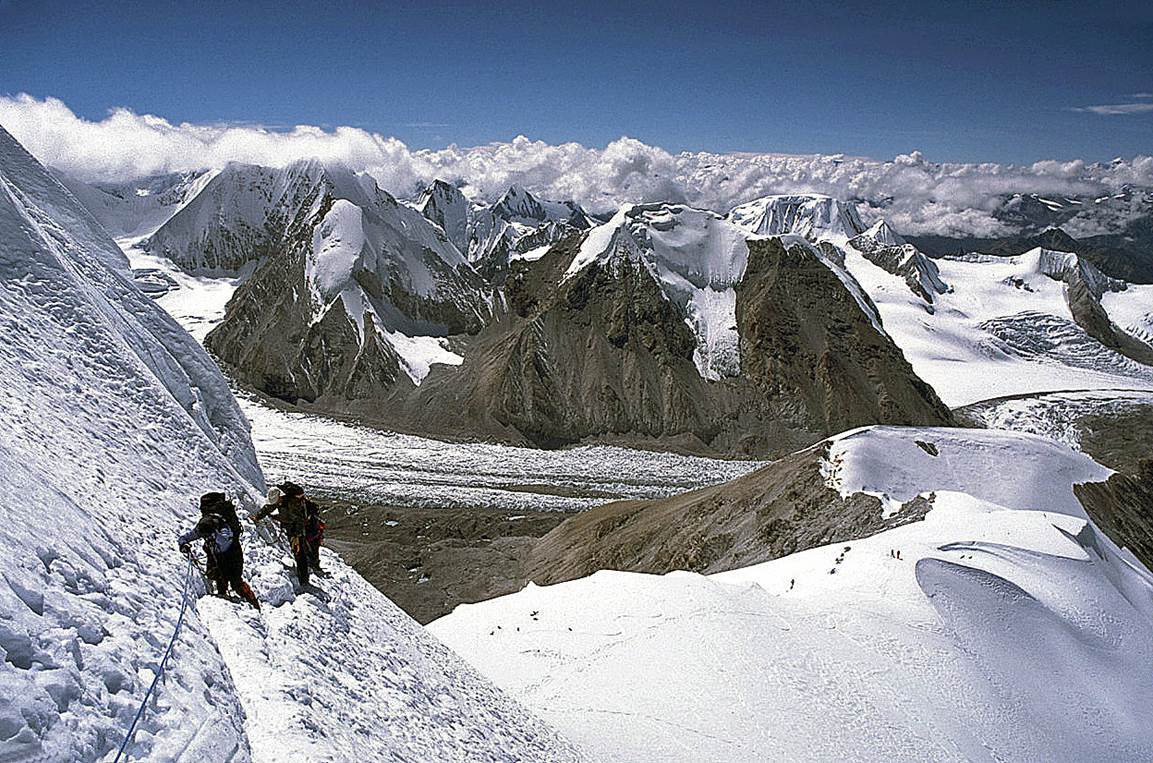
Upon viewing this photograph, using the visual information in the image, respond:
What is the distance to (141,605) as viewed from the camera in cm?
736

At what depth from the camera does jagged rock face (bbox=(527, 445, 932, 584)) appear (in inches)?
1270

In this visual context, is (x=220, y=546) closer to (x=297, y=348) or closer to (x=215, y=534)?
(x=215, y=534)

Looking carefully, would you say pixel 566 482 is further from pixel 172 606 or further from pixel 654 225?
pixel 172 606

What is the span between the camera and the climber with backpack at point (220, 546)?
9242mm

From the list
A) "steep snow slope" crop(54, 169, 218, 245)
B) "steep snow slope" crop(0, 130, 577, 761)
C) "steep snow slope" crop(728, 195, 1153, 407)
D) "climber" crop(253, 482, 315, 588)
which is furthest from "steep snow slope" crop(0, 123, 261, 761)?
"steep snow slope" crop(54, 169, 218, 245)

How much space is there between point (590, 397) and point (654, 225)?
31.6m

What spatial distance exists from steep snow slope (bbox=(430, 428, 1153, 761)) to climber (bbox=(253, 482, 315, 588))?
6477mm

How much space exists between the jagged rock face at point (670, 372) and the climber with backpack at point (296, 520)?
2478 inches

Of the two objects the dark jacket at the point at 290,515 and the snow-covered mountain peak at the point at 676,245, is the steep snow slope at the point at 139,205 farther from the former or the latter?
the dark jacket at the point at 290,515

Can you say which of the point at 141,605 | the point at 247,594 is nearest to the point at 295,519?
the point at 247,594

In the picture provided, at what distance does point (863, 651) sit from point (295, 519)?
15.0m

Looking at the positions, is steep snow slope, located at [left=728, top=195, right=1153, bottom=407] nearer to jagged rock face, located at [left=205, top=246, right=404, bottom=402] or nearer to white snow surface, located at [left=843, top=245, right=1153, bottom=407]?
white snow surface, located at [left=843, top=245, right=1153, bottom=407]

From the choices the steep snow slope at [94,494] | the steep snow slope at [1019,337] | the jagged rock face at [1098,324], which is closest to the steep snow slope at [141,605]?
the steep snow slope at [94,494]

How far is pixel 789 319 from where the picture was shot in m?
87.5
